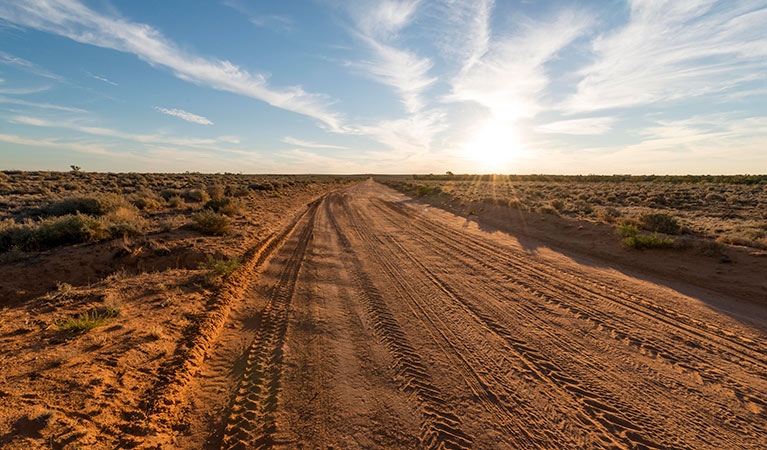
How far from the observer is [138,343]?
13.1 ft

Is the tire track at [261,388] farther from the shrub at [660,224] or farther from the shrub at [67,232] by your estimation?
the shrub at [660,224]

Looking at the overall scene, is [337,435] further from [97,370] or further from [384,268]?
[384,268]

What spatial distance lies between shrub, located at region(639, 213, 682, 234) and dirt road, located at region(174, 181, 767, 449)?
539 centimetres

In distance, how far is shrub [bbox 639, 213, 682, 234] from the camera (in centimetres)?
1014

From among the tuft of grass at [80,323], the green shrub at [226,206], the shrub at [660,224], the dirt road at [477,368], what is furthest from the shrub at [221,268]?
the shrub at [660,224]

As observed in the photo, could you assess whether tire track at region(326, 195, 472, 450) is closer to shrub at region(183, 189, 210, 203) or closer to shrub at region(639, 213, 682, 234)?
shrub at region(639, 213, 682, 234)

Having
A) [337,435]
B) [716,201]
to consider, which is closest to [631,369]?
[337,435]

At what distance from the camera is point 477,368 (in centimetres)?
376

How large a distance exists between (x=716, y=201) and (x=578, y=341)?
27404mm

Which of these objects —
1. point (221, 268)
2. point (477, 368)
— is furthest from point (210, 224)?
point (477, 368)

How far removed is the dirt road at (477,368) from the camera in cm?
287

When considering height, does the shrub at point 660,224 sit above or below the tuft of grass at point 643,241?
above

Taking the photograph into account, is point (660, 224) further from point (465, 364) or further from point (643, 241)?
point (465, 364)

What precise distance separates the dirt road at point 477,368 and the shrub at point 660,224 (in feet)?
17.7
